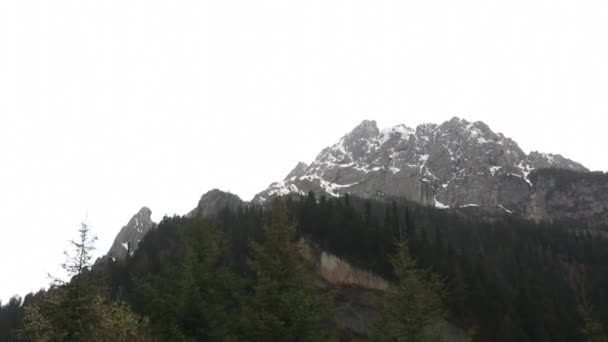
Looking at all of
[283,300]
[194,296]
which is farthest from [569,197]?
[283,300]

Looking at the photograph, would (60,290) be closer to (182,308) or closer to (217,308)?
(182,308)

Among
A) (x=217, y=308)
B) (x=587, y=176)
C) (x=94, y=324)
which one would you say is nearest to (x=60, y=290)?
(x=94, y=324)

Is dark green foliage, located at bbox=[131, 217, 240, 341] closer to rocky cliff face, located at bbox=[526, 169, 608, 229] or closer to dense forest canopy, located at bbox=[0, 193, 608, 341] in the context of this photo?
dense forest canopy, located at bbox=[0, 193, 608, 341]

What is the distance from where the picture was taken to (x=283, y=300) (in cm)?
1947

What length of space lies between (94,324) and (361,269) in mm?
58059

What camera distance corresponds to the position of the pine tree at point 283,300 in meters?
19.4

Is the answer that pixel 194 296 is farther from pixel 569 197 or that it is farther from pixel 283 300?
pixel 569 197

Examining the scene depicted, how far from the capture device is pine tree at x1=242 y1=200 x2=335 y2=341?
19391mm

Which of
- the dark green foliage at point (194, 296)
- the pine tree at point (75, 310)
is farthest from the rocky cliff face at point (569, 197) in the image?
the pine tree at point (75, 310)

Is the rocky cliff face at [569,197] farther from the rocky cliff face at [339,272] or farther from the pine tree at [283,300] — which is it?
the pine tree at [283,300]

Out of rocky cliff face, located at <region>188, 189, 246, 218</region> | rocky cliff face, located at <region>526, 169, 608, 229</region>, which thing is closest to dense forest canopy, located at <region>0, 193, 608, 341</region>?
rocky cliff face, located at <region>188, 189, 246, 218</region>

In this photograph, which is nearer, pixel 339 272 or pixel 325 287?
pixel 325 287

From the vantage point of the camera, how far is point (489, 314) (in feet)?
242

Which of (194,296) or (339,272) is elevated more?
(339,272)
